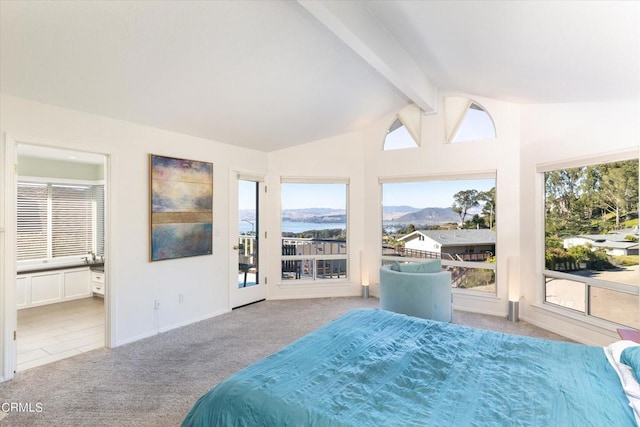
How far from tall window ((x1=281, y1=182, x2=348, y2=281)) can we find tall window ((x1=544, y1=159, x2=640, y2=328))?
9.50ft

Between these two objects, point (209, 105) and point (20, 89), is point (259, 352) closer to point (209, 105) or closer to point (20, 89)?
point (209, 105)

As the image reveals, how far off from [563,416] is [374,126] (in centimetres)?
482

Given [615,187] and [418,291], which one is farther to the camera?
[418,291]

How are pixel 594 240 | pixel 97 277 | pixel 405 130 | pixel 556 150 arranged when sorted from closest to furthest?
pixel 594 240 → pixel 556 150 → pixel 405 130 → pixel 97 277

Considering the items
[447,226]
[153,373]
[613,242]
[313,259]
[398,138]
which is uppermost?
[398,138]

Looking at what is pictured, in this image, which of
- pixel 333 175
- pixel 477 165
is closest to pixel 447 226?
pixel 477 165

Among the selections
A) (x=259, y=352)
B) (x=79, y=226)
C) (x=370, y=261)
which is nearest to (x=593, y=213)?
(x=370, y=261)

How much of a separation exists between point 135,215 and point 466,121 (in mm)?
4451

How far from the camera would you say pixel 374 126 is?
5.62m

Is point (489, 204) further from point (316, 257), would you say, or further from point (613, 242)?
point (316, 257)

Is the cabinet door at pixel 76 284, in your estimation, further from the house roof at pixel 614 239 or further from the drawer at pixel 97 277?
the house roof at pixel 614 239

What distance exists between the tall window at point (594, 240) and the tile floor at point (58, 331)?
5.12 meters

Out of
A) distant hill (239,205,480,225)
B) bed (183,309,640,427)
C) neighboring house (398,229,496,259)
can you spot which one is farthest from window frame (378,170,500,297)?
bed (183,309,640,427)

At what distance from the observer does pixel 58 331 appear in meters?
3.97
